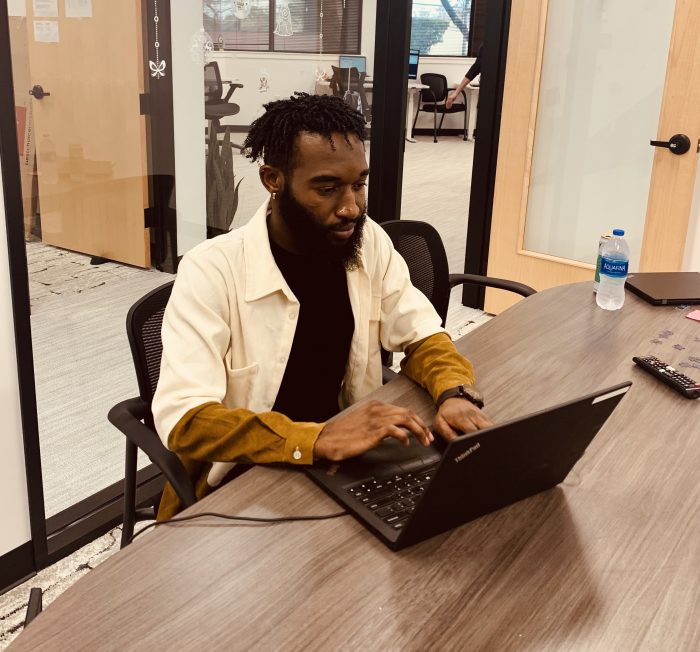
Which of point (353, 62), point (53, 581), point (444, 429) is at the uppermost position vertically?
point (353, 62)

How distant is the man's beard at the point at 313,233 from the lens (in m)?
1.44

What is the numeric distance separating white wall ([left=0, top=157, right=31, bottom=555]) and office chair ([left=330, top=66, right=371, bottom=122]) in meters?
1.88

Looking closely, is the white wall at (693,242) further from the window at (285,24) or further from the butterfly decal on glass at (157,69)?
the butterfly decal on glass at (157,69)

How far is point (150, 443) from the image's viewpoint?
4.37 ft

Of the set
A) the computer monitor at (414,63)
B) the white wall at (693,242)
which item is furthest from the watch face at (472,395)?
the computer monitor at (414,63)

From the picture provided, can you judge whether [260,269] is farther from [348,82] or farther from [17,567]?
[348,82]

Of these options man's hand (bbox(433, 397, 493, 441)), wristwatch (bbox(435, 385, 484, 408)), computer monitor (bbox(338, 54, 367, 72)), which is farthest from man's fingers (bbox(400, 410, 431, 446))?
computer monitor (bbox(338, 54, 367, 72))

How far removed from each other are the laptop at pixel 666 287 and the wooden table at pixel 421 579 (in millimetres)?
886

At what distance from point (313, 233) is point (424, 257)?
0.82 meters

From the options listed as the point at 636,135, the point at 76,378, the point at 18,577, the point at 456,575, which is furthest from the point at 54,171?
the point at 636,135

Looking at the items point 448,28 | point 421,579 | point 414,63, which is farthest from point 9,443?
point 448,28

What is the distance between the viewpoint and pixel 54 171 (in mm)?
2346

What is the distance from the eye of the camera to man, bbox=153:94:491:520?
3.88 feet

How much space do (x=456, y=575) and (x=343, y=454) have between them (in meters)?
0.27
